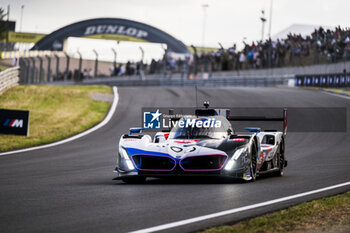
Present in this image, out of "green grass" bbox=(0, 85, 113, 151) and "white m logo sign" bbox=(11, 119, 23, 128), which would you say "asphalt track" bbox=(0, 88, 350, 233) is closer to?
"green grass" bbox=(0, 85, 113, 151)

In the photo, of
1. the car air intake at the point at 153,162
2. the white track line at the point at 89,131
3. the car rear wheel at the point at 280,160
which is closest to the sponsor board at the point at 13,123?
the white track line at the point at 89,131

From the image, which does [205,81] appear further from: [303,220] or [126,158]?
[303,220]

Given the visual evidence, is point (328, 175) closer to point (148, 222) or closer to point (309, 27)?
point (148, 222)

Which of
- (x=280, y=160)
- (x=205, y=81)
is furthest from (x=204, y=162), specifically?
(x=205, y=81)

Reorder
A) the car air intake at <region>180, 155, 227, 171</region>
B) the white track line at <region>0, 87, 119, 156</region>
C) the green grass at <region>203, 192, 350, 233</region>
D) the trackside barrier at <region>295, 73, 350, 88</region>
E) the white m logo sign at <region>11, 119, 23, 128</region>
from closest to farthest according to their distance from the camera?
the green grass at <region>203, 192, 350, 233</region> < the car air intake at <region>180, 155, 227, 171</region> < the white track line at <region>0, 87, 119, 156</region> < the white m logo sign at <region>11, 119, 23, 128</region> < the trackside barrier at <region>295, 73, 350, 88</region>

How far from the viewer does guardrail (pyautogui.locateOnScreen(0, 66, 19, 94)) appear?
3015cm

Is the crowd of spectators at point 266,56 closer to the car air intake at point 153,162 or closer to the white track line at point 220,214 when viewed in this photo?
the car air intake at point 153,162

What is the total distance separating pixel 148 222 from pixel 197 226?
492 millimetres

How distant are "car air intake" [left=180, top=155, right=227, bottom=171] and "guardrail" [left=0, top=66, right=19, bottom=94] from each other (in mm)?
21952

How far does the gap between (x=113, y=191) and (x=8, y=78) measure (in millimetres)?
23743

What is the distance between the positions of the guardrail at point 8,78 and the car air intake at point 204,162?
72.0 ft

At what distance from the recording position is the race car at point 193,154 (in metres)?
9.77

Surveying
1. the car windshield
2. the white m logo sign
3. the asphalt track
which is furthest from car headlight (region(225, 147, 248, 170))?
the white m logo sign

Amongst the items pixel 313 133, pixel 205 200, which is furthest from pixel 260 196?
pixel 313 133
